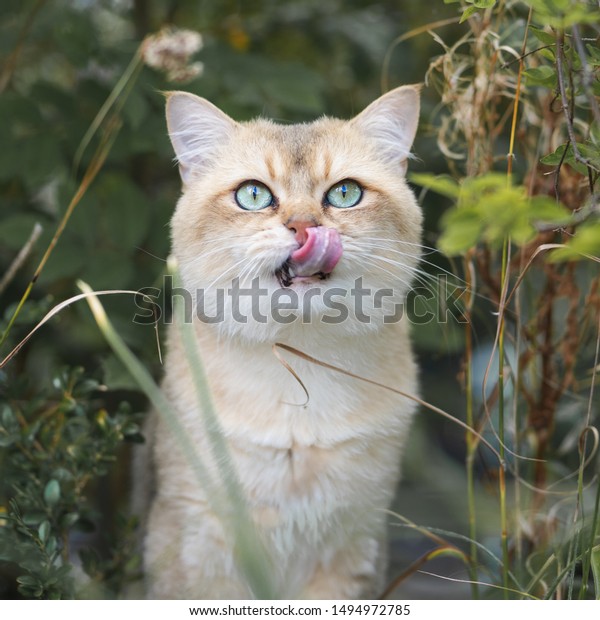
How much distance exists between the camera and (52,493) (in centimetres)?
148

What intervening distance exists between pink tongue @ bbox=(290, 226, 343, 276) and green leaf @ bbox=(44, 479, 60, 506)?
2.25 ft

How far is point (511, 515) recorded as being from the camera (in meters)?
1.88

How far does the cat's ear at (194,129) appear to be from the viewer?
1409mm

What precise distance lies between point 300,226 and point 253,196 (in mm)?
188

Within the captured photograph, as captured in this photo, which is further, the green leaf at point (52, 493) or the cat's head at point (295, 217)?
the green leaf at point (52, 493)

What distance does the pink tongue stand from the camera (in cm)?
121

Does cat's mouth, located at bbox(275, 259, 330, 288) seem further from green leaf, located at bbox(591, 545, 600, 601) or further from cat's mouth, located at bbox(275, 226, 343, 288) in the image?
green leaf, located at bbox(591, 545, 600, 601)

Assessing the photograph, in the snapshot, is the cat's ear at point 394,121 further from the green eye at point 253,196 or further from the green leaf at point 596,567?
the green leaf at point 596,567

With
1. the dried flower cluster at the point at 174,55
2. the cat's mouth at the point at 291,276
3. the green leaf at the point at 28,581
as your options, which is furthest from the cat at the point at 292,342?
the green leaf at the point at 28,581

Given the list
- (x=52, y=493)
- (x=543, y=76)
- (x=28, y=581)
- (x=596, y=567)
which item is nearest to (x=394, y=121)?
(x=543, y=76)

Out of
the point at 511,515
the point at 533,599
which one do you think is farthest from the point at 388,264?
the point at 511,515

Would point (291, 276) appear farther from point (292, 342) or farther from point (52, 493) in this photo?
point (52, 493)
